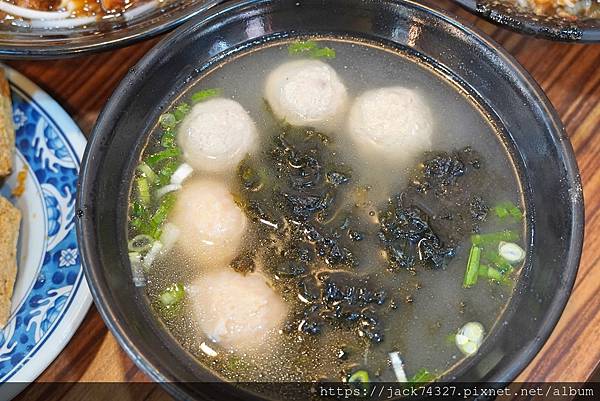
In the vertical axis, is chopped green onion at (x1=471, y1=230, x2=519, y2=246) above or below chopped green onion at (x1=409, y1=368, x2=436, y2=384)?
above

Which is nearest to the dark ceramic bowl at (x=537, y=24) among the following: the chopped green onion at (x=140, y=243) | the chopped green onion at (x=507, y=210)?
the chopped green onion at (x=507, y=210)

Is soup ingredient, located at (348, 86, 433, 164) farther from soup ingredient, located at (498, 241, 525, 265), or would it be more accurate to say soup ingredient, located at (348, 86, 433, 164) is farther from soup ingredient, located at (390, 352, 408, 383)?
Result: soup ingredient, located at (390, 352, 408, 383)

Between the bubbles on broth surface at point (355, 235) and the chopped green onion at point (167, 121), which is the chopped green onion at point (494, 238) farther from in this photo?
the chopped green onion at point (167, 121)

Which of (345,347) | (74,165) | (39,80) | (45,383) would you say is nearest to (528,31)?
(345,347)

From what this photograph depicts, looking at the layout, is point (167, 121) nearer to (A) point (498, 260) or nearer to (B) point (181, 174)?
(B) point (181, 174)

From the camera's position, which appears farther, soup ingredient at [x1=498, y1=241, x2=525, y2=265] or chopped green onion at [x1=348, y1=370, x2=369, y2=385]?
soup ingredient at [x1=498, y1=241, x2=525, y2=265]

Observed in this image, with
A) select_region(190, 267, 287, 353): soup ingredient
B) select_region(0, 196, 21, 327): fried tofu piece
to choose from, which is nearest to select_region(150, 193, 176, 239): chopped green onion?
select_region(190, 267, 287, 353): soup ingredient

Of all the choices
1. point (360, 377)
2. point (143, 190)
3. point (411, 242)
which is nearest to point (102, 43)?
point (143, 190)

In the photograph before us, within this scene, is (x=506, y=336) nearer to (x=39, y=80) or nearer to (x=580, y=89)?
(x=580, y=89)
